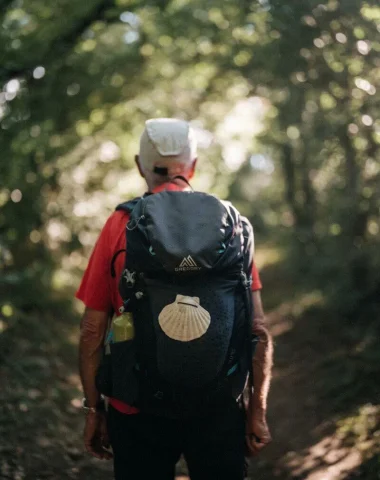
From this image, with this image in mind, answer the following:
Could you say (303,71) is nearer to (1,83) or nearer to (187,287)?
(1,83)

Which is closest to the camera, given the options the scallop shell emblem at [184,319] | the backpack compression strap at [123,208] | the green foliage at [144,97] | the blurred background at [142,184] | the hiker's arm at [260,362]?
the scallop shell emblem at [184,319]

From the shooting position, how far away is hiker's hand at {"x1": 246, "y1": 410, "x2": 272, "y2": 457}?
7.66 ft

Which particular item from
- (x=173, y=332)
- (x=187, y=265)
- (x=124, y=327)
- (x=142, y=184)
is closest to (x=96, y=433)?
(x=124, y=327)

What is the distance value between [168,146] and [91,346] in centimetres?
83

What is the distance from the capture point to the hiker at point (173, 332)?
2.02 meters

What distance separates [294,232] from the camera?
48.0ft

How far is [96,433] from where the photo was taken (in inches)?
94.9

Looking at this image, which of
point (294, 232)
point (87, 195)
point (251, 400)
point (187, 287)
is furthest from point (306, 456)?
point (294, 232)

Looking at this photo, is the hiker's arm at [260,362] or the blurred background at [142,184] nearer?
the hiker's arm at [260,362]

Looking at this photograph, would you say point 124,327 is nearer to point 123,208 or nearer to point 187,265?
point 187,265

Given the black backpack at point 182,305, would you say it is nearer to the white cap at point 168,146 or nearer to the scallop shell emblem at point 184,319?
the scallop shell emblem at point 184,319

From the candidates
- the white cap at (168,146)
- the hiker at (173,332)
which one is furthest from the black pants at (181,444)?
the white cap at (168,146)

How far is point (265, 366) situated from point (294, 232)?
492 inches

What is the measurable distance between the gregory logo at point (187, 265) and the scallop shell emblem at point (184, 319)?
0.10 m
